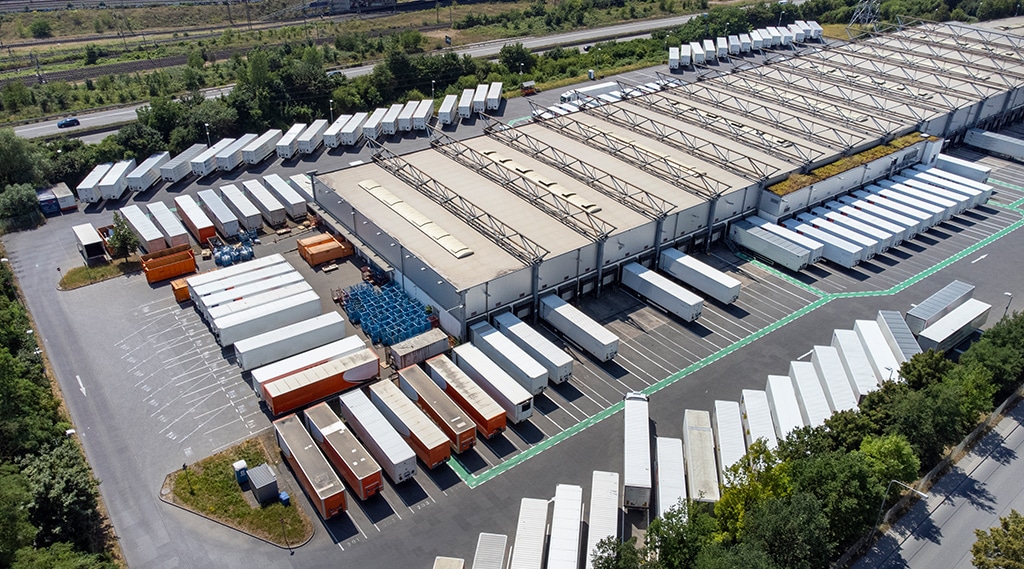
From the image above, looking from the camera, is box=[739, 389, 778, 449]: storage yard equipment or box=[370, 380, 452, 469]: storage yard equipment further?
box=[739, 389, 778, 449]: storage yard equipment

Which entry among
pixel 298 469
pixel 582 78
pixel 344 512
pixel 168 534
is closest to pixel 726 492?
pixel 344 512

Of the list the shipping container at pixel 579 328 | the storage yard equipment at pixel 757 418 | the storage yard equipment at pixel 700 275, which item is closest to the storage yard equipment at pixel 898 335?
the storage yard equipment at pixel 700 275

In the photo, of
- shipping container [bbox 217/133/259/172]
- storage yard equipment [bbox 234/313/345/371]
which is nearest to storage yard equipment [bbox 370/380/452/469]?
storage yard equipment [bbox 234/313/345/371]

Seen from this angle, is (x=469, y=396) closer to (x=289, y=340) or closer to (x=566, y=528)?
(x=566, y=528)

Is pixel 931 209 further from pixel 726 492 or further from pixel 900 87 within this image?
pixel 726 492

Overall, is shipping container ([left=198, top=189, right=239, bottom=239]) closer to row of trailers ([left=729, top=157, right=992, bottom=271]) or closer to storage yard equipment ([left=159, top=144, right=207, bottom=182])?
storage yard equipment ([left=159, top=144, right=207, bottom=182])

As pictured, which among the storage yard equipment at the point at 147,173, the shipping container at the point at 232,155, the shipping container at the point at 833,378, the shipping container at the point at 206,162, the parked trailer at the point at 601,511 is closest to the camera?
the parked trailer at the point at 601,511

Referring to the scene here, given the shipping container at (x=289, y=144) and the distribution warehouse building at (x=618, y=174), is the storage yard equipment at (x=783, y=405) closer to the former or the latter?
the distribution warehouse building at (x=618, y=174)
